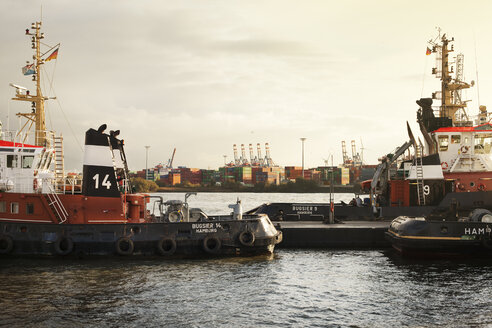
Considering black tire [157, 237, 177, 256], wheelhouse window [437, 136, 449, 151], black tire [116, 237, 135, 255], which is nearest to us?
black tire [116, 237, 135, 255]

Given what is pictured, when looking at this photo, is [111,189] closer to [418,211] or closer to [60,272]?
[60,272]

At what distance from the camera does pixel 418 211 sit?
88.0 ft

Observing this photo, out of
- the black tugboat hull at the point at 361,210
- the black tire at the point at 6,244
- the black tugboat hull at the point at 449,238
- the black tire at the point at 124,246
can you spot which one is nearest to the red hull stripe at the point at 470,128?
the black tugboat hull at the point at 361,210

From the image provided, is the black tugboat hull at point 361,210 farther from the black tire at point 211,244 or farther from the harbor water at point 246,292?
the black tire at point 211,244

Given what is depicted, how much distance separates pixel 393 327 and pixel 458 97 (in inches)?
924

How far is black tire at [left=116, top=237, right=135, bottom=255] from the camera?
20.2 m

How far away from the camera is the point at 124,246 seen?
20.3 meters

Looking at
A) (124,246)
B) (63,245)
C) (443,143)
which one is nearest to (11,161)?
(63,245)

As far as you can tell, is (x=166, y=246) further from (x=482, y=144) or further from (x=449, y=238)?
(x=482, y=144)

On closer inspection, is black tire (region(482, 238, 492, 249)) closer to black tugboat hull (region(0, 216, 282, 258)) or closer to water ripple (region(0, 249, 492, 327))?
water ripple (region(0, 249, 492, 327))

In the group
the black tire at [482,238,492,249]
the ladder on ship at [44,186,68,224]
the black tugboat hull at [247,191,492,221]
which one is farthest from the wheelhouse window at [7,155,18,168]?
the black tire at [482,238,492,249]

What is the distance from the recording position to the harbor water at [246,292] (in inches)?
520

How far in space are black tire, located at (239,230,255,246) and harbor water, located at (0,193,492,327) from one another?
761 millimetres

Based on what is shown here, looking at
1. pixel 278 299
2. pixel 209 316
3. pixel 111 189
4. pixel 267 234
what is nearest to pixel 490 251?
pixel 267 234
